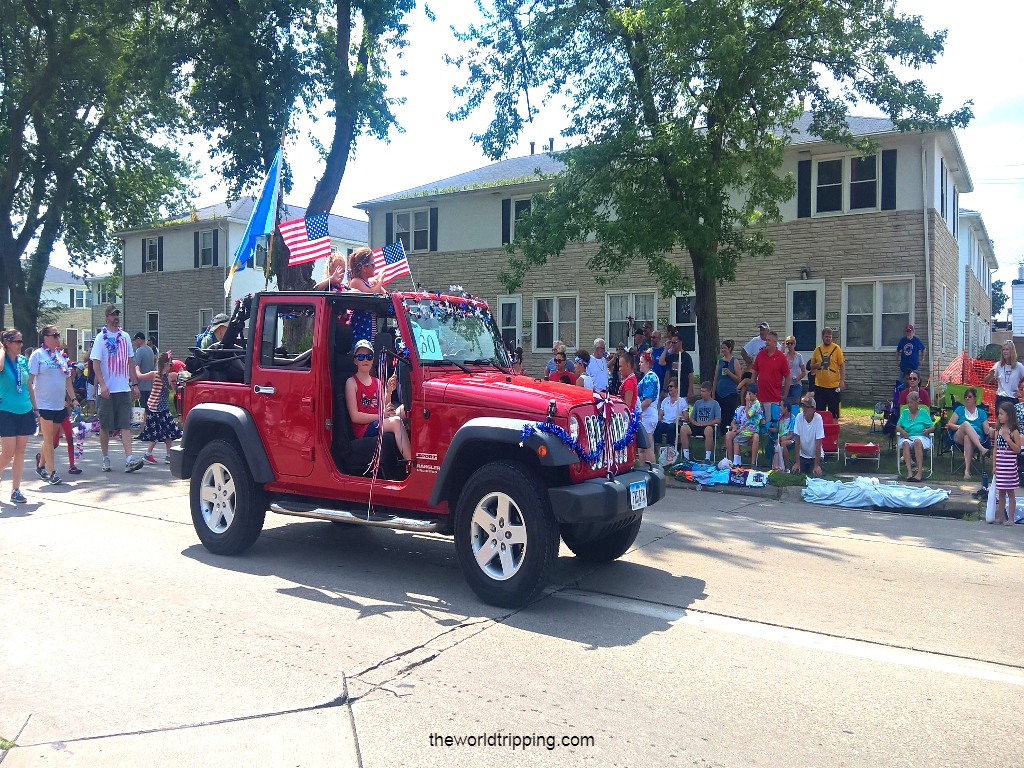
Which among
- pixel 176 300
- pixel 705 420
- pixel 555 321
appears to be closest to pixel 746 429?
pixel 705 420

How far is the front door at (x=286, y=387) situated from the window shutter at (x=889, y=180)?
17.6 metres

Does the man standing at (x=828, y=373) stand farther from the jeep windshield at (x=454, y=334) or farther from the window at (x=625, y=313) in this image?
the jeep windshield at (x=454, y=334)

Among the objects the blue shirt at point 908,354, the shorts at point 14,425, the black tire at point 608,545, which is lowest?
the black tire at point 608,545

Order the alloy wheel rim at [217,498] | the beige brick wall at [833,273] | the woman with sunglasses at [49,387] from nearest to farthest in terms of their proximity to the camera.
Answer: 1. the alloy wheel rim at [217,498]
2. the woman with sunglasses at [49,387]
3. the beige brick wall at [833,273]

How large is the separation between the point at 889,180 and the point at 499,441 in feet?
59.4

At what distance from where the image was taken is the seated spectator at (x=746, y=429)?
12.8 meters

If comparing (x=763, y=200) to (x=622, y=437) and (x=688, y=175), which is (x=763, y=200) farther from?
(x=622, y=437)

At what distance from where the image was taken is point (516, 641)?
521cm

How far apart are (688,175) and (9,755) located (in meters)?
12.6

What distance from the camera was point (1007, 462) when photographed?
9.38 meters

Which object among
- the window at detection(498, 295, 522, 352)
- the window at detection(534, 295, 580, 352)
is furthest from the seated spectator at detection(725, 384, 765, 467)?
the window at detection(498, 295, 522, 352)

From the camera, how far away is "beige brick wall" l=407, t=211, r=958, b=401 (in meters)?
20.4

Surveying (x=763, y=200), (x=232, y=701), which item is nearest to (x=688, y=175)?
(x=763, y=200)

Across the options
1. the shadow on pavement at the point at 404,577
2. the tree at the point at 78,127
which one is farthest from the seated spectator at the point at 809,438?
the tree at the point at 78,127
